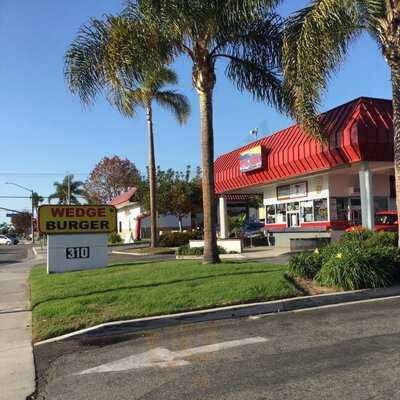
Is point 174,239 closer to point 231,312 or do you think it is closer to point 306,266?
point 306,266

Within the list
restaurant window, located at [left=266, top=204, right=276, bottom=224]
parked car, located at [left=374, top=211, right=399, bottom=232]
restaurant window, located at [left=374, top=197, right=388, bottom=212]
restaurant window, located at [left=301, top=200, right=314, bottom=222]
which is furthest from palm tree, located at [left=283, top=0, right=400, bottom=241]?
restaurant window, located at [left=266, top=204, right=276, bottom=224]

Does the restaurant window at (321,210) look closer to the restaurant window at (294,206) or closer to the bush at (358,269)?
the restaurant window at (294,206)

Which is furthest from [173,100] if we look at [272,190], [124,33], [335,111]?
[124,33]

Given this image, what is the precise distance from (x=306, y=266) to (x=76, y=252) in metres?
9.09

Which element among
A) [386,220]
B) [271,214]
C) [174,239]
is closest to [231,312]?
[386,220]

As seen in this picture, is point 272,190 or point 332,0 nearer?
point 332,0

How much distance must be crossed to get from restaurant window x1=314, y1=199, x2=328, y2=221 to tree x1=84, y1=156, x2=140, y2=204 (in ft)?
184

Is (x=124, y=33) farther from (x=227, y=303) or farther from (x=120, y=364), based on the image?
(x=120, y=364)

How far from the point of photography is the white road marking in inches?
272

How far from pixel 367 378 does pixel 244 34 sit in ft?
41.4

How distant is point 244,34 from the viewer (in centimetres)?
1658

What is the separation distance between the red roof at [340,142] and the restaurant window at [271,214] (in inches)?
232

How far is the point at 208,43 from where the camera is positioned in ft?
53.6

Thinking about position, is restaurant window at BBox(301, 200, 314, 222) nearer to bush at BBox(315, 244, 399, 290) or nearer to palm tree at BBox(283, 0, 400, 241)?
palm tree at BBox(283, 0, 400, 241)
